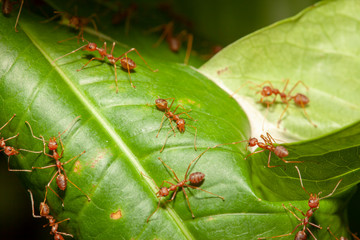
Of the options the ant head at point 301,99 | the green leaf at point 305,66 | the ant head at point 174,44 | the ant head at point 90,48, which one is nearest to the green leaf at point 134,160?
the ant head at point 90,48

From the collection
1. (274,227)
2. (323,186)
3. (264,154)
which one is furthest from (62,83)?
(323,186)

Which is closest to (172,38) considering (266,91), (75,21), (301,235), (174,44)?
(174,44)

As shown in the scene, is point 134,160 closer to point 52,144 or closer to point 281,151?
point 52,144

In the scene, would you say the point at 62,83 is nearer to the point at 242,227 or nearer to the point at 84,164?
the point at 84,164

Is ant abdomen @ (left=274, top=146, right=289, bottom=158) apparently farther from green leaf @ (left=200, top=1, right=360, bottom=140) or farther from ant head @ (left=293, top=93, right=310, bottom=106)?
ant head @ (left=293, top=93, right=310, bottom=106)

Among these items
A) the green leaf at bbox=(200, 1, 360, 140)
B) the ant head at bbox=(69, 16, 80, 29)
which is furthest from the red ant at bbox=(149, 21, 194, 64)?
the ant head at bbox=(69, 16, 80, 29)
